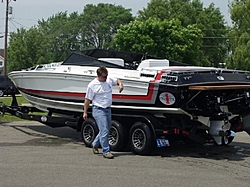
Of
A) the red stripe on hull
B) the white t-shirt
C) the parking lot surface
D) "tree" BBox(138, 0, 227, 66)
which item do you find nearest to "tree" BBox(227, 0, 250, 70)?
"tree" BBox(138, 0, 227, 66)

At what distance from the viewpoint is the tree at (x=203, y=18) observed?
56938mm

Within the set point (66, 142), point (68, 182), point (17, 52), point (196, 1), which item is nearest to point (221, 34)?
point (196, 1)

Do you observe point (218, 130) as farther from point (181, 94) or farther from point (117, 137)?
point (117, 137)

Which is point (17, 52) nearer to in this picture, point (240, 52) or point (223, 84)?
point (240, 52)

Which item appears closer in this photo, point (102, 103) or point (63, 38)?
point (102, 103)

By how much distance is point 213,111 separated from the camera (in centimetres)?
851

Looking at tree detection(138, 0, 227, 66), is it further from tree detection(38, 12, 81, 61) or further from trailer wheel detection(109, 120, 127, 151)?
trailer wheel detection(109, 120, 127, 151)

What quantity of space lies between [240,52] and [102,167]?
29836 millimetres

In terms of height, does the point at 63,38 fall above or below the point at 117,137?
above

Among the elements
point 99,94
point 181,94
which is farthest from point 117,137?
point 181,94

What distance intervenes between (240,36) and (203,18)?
67.9ft

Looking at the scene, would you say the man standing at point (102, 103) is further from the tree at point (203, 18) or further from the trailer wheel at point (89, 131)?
the tree at point (203, 18)

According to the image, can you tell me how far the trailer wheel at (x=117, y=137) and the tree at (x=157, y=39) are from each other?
3319cm

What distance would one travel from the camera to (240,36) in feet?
122
